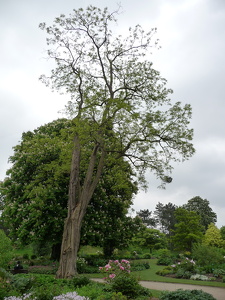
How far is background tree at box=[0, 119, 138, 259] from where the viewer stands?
1526 centimetres

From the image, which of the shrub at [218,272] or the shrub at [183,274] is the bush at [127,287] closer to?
the shrub at [183,274]

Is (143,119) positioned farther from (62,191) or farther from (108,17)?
(62,191)

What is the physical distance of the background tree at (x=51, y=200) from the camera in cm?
1526

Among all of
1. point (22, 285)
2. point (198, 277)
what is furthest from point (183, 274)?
point (22, 285)

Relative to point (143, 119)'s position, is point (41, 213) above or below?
below

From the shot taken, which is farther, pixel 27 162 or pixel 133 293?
pixel 27 162

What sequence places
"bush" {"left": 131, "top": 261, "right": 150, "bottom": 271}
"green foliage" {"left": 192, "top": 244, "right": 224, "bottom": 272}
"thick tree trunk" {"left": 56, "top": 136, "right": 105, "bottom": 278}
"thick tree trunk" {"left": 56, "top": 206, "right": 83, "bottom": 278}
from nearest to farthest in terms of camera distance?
"thick tree trunk" {"left": 56, "top": 206, "right": 83, "bottom": 278}, "thick tree trunk" {"left": 56, "top": 136, "right": 105, "bottom": 278}, "green foliage" {"left": 192, "top": 244, "right": 224, "bottom": 272}, "bush" {"left": 131, "top": 261, "right": 150, "bottom": 271}

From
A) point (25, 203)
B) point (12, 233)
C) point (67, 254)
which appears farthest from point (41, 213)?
point (67, 254)

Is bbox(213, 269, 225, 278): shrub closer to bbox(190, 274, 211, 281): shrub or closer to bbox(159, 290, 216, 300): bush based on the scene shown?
bbox(190, 274, 211, 281): shrub

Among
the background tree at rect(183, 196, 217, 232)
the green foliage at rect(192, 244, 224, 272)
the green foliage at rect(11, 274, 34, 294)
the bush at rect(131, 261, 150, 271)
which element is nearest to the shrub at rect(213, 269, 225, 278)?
the green foliage at rect(192, 244, 224, 272)

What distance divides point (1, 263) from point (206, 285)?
802cm

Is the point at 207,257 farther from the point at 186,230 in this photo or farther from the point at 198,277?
the point at 186,230

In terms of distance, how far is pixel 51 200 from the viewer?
630 inches

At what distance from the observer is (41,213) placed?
49.6 feet
